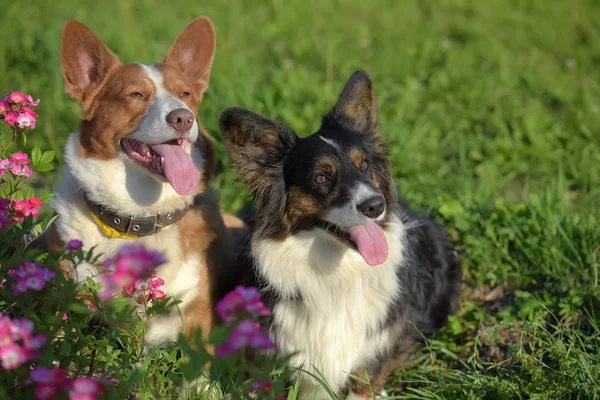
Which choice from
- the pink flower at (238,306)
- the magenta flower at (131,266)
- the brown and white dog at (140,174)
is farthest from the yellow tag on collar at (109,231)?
the pink flower at (238,306)

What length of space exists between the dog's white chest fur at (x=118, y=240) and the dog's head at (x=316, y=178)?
0.47 metres

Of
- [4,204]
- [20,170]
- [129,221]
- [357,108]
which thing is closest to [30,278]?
[4,204]

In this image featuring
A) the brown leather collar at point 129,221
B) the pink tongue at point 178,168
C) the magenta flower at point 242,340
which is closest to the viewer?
the magenta flower at point 242,340

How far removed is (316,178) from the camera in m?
3.02

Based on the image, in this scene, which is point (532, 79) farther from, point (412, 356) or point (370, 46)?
point (412, 356)

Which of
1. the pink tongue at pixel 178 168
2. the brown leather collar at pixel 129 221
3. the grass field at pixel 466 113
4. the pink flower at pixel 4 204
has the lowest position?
the grass field at pixel 466 113

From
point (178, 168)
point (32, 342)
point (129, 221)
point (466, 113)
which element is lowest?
point (466, 113)

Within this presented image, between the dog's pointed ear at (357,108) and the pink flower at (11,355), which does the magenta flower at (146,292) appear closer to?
the pink flower at (11,355)

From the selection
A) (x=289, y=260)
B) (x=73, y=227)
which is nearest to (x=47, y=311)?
(x=73, y=227)

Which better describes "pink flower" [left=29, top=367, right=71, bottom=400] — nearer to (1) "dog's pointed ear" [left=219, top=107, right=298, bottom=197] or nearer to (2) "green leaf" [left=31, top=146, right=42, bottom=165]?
A: (2) "green leaf" [left=31, top=146, right=42, bottom=165]

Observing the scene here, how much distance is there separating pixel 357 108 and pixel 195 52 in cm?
102

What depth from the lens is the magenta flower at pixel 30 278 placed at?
204cm

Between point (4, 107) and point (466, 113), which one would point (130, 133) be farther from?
point (466, 113)

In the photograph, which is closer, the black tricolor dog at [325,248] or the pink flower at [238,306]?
the pink flower at [238,306]
